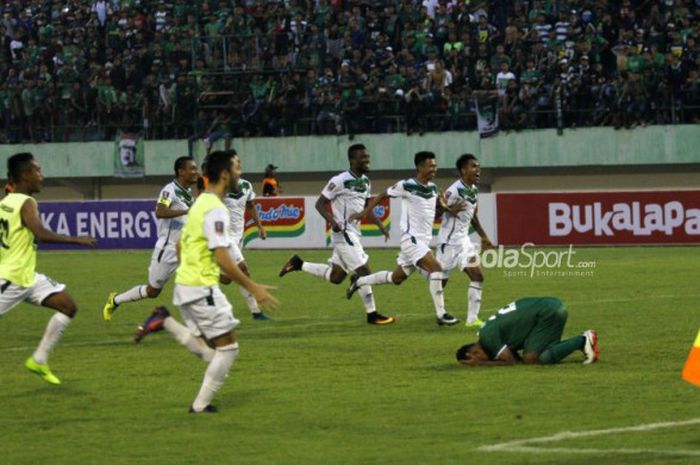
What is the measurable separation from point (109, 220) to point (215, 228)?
29.1 m

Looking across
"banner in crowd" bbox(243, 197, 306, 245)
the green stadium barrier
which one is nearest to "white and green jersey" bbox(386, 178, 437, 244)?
"banner in crowd" bbox(243, 197, 306, 245)

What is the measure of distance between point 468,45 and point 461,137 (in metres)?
2.76

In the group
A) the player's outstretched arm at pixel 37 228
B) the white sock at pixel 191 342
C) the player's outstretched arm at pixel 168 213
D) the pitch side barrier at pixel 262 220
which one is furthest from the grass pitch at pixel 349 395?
the pitch side barrier at pixel 262 220

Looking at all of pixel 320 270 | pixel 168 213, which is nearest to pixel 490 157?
pixel 320 270

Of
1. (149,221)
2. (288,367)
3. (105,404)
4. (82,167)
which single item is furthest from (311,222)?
(105,404)

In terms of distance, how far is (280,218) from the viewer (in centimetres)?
3725

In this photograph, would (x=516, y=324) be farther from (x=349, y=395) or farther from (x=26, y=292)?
(x=26, y=292)

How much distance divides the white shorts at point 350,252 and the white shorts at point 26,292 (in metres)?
6.65

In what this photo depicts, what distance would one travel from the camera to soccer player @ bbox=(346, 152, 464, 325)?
1858cm

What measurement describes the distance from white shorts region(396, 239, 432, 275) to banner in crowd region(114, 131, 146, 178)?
26831mm

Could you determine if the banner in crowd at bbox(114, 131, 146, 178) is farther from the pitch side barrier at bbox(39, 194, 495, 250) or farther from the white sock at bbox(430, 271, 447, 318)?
the white sock at bbox(430, 271, 447, 318)

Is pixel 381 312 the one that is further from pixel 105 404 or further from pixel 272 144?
pixel 272 144

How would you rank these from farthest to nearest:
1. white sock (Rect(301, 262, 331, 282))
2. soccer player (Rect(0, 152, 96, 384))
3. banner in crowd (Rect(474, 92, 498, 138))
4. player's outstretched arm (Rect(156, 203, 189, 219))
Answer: banner in crowd (Rect(474, 92, 498, 138)) < white sock (Rect(301, 262, 331, 282)) < player's outstretched arm (Rect(156, 203, 189, 219)) < soccer player (Rect(0, 152, 96, 384))

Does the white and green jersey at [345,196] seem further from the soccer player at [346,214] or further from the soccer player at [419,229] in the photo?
the soccer player at [419,229]
